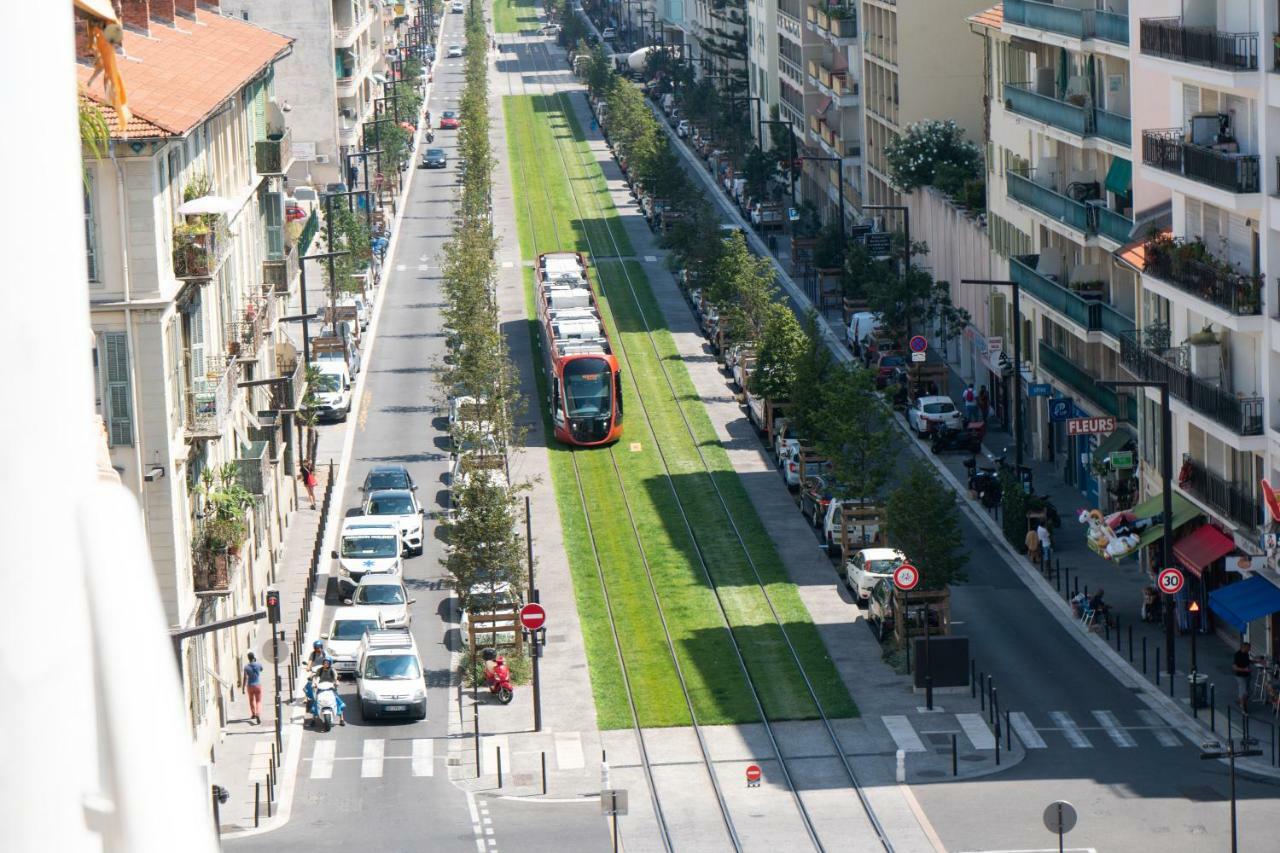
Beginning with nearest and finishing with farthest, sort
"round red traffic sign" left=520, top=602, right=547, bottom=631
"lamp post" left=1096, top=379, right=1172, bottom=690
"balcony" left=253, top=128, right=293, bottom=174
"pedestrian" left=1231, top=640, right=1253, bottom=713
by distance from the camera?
"lamp post" left=1096, top=379, right=1172, bottom=690 → "pedestrian" left=1231, top=640, right=1253, bottom=713 → "round red traffic sign" left=520, top=602, right=547, bottom=631 → "balcony" left=253, top=128, right=293, bottom=174

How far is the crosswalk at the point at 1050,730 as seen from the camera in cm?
4956

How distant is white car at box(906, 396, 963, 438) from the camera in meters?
82.1

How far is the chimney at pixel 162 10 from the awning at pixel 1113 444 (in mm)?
31797

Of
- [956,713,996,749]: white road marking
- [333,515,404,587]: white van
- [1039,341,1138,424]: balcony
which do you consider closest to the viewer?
[956,713,996,749]: white road marking

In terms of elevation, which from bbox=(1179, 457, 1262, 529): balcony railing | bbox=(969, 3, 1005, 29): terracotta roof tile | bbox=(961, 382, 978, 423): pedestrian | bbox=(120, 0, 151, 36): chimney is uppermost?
bbox=(120, 0, 151, 36): chimney

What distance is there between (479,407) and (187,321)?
26063mm

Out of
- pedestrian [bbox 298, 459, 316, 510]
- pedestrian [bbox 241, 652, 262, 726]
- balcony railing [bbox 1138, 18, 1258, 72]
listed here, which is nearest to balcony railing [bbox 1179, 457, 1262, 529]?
balcony railing [bbox 1138, 18, 1258, 72]

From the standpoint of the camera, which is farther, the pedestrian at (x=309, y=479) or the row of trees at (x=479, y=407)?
the pedestrian at (x=309, y=479)

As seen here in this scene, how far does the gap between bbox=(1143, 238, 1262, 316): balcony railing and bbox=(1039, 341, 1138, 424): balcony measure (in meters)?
8.52

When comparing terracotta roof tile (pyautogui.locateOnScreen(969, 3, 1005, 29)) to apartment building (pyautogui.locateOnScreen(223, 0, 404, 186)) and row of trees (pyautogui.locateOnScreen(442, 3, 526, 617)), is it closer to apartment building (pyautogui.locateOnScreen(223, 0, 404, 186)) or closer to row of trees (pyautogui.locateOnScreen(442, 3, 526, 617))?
row of trees (pyautogui.locateOnScreen(442, 3, 526, 617))

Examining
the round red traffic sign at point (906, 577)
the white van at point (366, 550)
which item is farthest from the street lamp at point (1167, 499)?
the white van at point (366, 550)

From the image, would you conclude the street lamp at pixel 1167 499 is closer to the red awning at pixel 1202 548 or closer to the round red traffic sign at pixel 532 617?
the red awning at pixel 1202 548

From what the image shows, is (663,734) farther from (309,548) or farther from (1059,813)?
(309,548)

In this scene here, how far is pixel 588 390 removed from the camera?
278 feet
